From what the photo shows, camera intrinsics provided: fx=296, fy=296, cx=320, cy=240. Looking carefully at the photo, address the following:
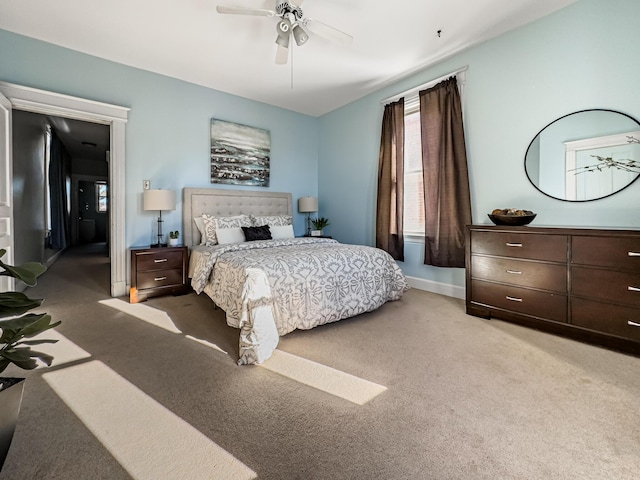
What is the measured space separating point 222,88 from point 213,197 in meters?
1.59

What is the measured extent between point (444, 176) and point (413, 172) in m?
0.60

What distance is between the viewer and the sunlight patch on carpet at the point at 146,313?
2.73m

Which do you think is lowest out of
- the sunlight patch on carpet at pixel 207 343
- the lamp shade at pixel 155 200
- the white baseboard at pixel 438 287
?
the sunlight patch on carpet at pixel 207 343

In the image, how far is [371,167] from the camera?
4555mm

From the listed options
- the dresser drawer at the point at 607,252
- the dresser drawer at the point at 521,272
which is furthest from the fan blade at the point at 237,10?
the dresser drawer at the point at 607,252

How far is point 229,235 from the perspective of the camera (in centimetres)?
374

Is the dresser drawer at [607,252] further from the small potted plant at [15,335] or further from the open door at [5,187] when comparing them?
the open door at [5,187]

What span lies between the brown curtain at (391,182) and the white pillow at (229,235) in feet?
6.36

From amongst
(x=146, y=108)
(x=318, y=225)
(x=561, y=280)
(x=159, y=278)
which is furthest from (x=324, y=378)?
(x=146, y=108)

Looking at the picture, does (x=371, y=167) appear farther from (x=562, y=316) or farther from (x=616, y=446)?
(x=616, y=446)

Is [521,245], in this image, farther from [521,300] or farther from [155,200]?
[155,200]

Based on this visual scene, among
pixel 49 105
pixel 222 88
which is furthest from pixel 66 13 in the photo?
pixel 222 88

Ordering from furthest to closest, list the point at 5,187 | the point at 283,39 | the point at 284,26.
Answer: the point at 5,187 → the point at 283,39 → the point at 284,26

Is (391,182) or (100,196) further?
(100,196)
